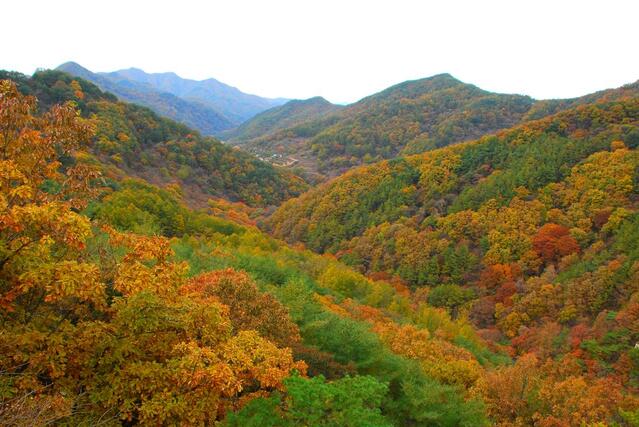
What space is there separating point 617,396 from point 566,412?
7.61 m

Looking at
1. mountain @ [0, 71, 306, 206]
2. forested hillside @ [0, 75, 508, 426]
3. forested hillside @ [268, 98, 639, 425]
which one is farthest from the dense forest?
mountain @ [0, 71, 306, 206]

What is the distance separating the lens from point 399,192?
9631cm

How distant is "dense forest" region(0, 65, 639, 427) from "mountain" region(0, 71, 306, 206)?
2.10ft

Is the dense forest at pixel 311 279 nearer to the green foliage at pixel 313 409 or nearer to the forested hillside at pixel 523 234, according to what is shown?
the green foliage at pixel 313 409

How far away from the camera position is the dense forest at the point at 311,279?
8.80m

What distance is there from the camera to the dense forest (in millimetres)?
8800

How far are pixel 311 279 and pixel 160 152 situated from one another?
76156mm

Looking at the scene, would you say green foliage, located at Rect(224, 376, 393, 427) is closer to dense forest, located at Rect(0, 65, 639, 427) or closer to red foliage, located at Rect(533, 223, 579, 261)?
dense forest, located at Rect(0, 65, 639, 427)

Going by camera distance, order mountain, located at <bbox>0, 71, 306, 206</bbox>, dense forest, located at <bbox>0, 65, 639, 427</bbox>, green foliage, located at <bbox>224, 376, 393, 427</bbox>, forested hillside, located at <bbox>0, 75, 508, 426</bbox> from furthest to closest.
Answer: mountain, located at <bbox>0, 71, 306, 206</bbox> < green foliage, located at <bbox>224, 376, 393, 427</bbox> < dense forest, located at <bbox>0, 65, 639, 427</bbox> < forested hillside, located at <bbox>0, 75, 508, 426</bbox>

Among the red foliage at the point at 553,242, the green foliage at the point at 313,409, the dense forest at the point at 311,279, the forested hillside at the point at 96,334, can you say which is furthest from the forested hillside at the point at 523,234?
the forested hillside at the point at 96,334

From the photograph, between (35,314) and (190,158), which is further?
(190,158)

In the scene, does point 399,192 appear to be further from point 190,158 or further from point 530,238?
point 190,158

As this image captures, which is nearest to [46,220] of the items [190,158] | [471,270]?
[471,270]

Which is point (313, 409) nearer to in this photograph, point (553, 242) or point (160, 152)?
point (553, 242)
